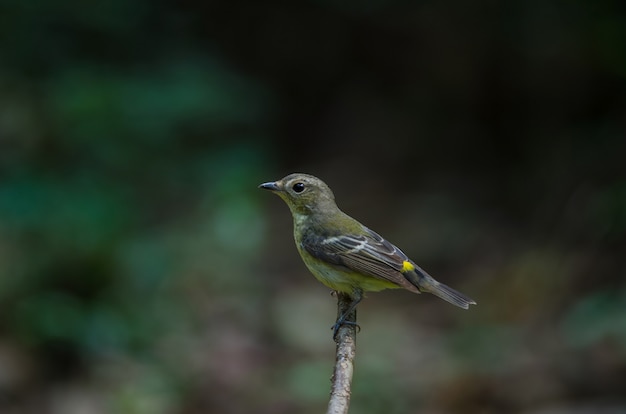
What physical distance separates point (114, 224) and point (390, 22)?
4.75 metres

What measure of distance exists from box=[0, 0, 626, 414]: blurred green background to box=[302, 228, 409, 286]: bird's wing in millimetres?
1679

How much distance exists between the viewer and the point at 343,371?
8.56 feet

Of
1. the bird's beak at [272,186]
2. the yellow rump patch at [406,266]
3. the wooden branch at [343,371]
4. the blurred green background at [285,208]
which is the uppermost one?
the blurred green background at [285,208]

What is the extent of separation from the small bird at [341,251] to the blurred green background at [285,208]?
1653mm

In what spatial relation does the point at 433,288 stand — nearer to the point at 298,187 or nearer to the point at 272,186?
the point at 298,187

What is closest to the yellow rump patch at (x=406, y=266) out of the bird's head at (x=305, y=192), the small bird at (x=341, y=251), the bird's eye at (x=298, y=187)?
the small bird at (x=341, y=251)

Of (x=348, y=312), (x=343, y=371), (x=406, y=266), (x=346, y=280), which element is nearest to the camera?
(x=343, y=371)

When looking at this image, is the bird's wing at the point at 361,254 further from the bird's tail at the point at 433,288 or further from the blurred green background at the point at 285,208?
the blurred green background at the point at 285,208

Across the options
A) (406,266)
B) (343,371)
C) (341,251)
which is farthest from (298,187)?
(343,371)

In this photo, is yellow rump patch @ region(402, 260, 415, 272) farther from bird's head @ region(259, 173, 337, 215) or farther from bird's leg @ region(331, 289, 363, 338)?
bird's head @ region(259, 173, 337, 215)

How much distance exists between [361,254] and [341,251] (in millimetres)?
96

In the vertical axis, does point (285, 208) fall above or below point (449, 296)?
above

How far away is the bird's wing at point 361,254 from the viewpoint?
360cm

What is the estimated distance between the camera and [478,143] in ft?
29.9
